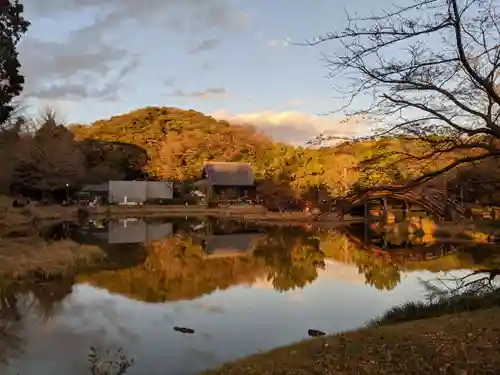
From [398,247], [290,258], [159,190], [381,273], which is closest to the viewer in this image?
[381,273]

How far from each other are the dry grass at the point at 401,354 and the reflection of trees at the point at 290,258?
7.18 m

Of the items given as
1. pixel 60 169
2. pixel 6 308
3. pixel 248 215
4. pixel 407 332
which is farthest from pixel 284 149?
pixel 407 332

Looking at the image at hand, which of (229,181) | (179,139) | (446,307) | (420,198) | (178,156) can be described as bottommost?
(446,307)

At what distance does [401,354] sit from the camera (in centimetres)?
440

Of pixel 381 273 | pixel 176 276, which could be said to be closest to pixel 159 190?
pixel 176 276

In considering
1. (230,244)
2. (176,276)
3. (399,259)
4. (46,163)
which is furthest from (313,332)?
(46,163)

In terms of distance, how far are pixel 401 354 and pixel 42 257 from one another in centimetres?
1250

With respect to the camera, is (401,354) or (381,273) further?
(381,273)

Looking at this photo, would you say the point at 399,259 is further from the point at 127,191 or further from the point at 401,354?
the point at 127,191

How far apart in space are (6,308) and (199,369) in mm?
4820

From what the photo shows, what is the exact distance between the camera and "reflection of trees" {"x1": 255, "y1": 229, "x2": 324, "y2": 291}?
1376cm

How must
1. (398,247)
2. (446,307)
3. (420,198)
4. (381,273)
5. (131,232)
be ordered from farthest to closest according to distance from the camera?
(131,232) < (398,247) < (381,273) < (446,307) < (420,198)

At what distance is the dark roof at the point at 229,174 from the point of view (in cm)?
4428

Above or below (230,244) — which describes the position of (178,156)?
above
